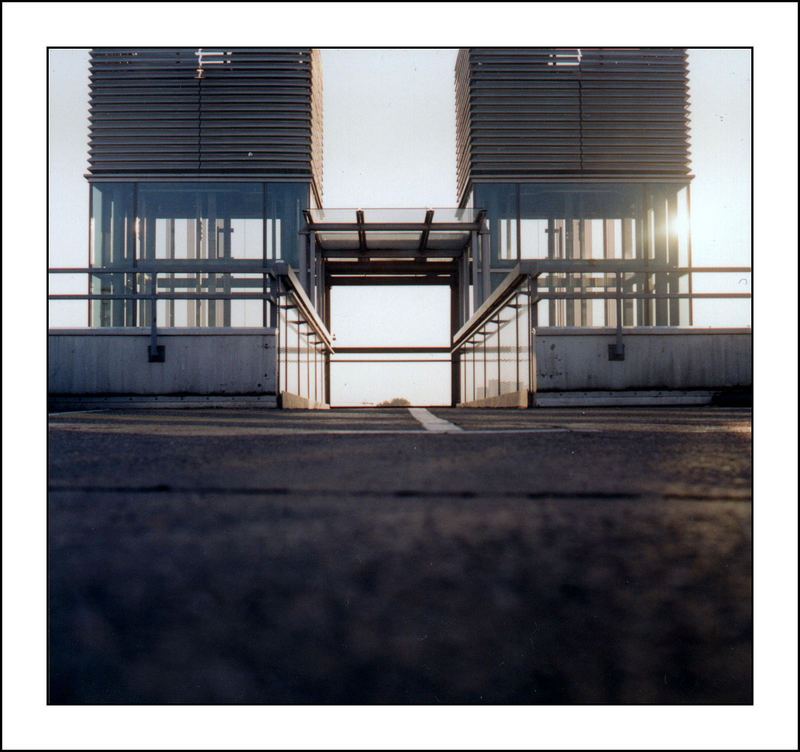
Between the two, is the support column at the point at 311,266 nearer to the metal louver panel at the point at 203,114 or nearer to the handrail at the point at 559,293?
the metal louver panel at the point at 203,114

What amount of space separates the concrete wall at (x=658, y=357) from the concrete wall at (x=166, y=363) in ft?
10.1

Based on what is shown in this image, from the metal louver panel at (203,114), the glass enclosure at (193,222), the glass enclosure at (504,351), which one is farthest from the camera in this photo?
the glass enclosure at (193,222)

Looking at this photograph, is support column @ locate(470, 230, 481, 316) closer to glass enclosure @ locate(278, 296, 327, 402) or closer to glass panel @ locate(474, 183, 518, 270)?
glass panel @ locate(474, 183, 518, 270)

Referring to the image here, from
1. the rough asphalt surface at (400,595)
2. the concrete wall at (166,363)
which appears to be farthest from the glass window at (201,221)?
the rough asphalt surface at (400,595)

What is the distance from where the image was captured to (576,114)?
1422 cm

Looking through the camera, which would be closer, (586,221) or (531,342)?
(531,342)

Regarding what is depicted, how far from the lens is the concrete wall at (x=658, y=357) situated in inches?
286

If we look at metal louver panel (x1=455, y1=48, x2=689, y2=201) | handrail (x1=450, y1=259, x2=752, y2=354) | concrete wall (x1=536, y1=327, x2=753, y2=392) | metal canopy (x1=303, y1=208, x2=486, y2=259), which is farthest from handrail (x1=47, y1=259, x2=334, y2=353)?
metal louver panel (x1=455, y1=48, x2=689, y2=201)

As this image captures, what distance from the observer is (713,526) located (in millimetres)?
742

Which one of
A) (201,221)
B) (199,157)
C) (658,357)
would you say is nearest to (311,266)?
(201,221)

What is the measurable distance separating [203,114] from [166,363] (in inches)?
322

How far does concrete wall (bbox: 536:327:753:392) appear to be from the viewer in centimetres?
727

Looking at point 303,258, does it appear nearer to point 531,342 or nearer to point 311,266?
point 311,266

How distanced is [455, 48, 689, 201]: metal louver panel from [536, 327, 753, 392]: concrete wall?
7.89m
